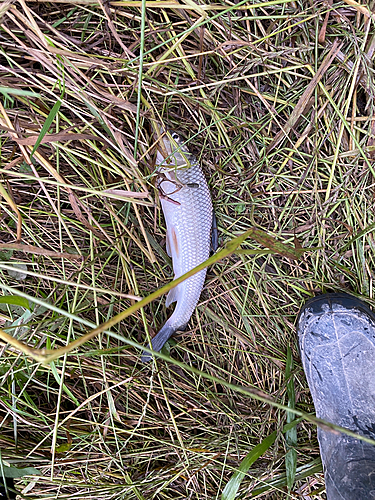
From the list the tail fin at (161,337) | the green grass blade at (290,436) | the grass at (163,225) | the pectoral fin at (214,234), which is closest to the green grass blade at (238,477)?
the grass at (163,225)

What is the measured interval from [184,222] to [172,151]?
33 cm

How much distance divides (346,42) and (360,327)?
1314mm

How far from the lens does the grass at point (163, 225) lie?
1540 millimetres

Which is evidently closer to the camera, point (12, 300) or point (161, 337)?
point (12, 300)

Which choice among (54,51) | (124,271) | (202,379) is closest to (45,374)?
(124,271)

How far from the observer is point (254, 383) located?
1.91 m

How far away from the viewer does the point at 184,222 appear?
1699 millimetres

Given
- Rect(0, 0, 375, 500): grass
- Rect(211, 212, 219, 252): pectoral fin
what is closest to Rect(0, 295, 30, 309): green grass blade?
Rect(0, 0, 375, 500): grass

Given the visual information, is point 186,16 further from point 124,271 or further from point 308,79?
point 124,271

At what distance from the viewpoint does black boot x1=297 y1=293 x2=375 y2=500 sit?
1.72 m

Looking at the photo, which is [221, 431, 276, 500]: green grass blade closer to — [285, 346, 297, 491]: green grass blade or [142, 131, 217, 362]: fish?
[285, 346, 297, 491]: green grass blade

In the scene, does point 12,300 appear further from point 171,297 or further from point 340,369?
point 340,369

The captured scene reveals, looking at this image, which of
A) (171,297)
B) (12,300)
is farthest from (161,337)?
(12,300)

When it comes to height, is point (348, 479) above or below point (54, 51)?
below
